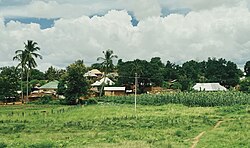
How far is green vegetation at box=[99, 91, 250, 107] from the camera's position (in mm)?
63888

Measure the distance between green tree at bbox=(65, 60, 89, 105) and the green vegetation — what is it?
7678 mm

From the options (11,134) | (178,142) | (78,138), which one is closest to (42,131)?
(11,134)

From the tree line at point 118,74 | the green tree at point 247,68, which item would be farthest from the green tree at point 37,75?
the green tree at point 247,68

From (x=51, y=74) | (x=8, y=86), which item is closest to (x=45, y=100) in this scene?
(x=8, y=86)

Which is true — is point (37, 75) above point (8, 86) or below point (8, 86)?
above

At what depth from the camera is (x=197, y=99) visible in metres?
66.8

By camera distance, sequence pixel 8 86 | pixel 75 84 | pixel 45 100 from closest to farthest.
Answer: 1. pixel 75 84
2. pixel 8 86
3. pixel 45 100

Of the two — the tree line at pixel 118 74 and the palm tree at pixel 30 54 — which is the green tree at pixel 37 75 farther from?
the palm tree at pixel 30 54

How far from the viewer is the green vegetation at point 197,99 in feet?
210

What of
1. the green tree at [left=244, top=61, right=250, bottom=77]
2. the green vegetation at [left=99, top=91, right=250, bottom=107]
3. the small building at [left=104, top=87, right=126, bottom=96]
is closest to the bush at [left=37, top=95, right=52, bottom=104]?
the green vegetation at [left=99, top=91, right=250, bottom=107]

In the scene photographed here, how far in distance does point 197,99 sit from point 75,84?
23018 millimetres

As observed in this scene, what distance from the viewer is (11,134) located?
34938 mm

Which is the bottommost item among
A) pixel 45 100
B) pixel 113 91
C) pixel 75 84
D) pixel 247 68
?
pixel 45 100

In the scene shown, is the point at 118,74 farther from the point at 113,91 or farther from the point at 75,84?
the point at 75,84
